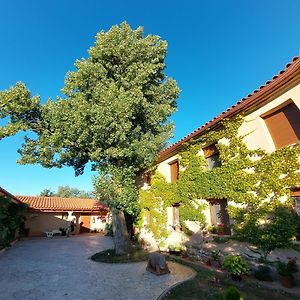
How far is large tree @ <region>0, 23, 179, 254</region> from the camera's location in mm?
12055

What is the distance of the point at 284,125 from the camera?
9.02m

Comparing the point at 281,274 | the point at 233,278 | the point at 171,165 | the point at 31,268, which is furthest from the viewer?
the point at 171,165

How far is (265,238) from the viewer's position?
8570 mm

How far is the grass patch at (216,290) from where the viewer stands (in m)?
6.89

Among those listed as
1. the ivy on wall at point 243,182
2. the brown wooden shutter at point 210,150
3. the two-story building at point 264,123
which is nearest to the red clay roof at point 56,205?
the ivy on wall at point 243,182

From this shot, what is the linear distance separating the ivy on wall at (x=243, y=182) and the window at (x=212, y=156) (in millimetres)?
261

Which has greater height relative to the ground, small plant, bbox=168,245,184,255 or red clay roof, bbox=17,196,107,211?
red clay roof, bbox=17,196,107,211

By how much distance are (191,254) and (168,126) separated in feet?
26.0

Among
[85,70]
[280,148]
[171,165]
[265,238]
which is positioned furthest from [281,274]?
[85,70]

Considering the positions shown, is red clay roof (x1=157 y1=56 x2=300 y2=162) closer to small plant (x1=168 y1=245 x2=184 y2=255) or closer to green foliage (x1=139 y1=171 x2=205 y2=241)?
green foliage (x1=139 y1=171 x2=205 y2=241)

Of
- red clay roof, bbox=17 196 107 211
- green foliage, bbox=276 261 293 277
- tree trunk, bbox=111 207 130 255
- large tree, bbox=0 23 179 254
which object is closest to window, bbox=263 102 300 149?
green foliage, bbox=276 261 293 277

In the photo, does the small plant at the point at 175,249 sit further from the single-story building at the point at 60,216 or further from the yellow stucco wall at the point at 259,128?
the single-story building at the point at 60,216

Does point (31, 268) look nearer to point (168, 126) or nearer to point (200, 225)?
point (200, 225)

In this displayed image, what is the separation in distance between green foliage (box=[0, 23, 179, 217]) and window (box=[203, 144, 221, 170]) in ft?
10.2
